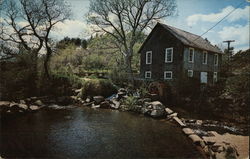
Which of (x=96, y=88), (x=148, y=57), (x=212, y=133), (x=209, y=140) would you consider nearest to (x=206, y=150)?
(x=209, y=140)

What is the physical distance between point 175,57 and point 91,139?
38.4ft

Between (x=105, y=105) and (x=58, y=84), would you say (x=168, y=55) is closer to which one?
(x=105, y=105)

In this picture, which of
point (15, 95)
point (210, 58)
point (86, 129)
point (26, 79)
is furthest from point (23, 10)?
point (210, 58)

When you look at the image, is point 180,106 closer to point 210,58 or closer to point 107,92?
point 107,92

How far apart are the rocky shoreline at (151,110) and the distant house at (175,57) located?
16.2 feet

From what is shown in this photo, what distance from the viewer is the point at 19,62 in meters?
10.3

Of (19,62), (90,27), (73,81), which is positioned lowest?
(73,81)

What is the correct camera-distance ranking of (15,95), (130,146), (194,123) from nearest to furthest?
(130,146) < (194,123) < (15,95)

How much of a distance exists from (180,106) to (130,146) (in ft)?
24.3

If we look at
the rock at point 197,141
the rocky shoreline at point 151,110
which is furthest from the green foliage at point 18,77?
the rock at point 197,141

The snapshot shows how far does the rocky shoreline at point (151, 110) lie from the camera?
4.58 m

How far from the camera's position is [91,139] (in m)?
5.27

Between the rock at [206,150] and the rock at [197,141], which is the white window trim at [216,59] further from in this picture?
the rock at [206,150]

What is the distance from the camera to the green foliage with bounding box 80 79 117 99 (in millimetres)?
12859
